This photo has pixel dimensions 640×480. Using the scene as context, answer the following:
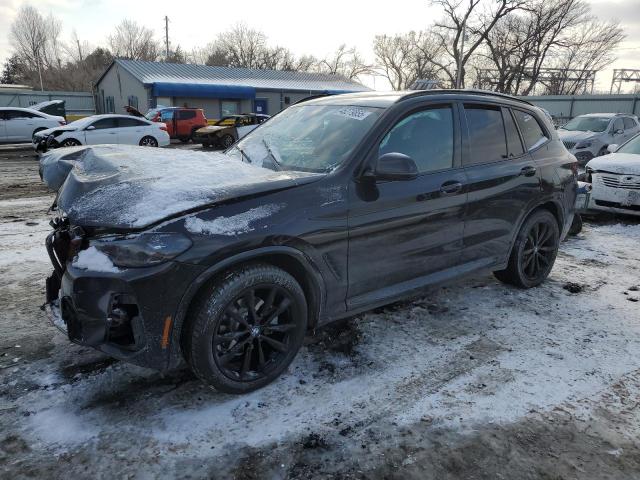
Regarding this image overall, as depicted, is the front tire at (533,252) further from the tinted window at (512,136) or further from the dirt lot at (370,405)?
the tinted window at (512,136)

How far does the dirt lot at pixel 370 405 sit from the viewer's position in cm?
244

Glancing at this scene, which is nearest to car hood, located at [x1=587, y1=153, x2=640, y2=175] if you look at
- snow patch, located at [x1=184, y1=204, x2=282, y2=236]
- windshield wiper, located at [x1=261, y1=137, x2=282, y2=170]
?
windshield wiper, located at [x1=261, y1=137, x2=282, y2=170]

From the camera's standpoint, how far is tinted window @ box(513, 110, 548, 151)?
455 centimetres

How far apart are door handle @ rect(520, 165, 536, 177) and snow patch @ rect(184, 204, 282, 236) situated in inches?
102

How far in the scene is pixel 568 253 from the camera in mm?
6172

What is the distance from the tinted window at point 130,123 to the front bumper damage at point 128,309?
1570cm

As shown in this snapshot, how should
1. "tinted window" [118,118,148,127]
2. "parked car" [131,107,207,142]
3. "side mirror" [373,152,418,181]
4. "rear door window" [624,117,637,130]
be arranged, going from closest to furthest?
1. "side mirror" [373,152,418,181]
2. "rear door window" [624,117,637,130]
3. "tinted window" [118,118,148,127]
4. "parked car" [131,107,207,142]

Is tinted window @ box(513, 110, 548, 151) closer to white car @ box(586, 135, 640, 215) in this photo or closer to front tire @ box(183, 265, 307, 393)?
front tire @ box(183, 265, 307, 393)

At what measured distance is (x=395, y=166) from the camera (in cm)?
312

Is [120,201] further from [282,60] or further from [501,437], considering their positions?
[282,60]

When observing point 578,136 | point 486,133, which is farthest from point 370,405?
point 578,136

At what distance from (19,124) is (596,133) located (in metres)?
20.1

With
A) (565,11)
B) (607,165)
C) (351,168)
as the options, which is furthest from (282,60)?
(351,168)

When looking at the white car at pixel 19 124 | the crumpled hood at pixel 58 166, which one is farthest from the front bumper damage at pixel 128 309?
the white car at pixel 19 124
